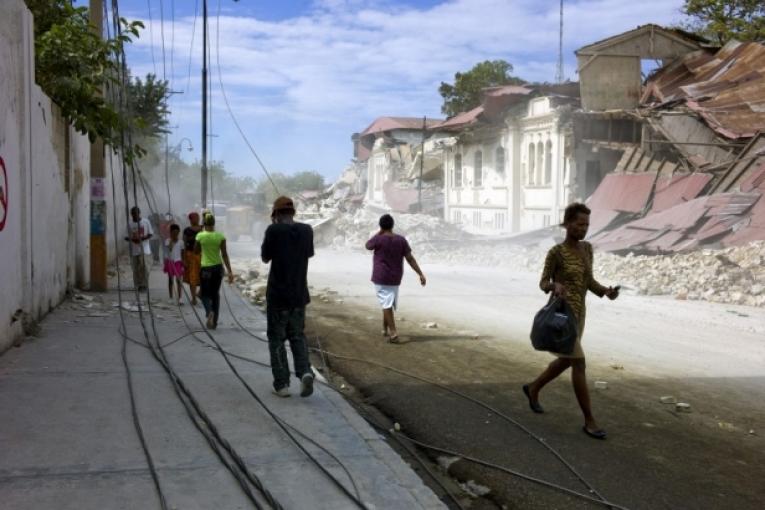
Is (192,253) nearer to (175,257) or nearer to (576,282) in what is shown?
(175,257)

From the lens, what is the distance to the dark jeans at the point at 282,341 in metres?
6.50

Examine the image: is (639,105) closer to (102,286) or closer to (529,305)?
(529,305)

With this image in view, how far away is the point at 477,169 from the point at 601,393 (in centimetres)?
3162

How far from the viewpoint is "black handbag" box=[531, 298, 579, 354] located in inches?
214

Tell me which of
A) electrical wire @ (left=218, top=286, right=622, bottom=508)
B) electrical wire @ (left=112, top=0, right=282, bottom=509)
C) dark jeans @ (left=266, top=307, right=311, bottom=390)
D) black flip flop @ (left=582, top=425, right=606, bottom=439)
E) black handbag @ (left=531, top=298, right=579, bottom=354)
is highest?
black handbag @ (left=531, top=298, right=579, bottom=354)

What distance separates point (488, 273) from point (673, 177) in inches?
252

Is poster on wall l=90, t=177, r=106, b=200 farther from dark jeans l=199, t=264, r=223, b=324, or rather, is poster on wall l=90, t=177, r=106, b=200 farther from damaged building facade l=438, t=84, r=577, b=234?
damaged building facade l=438, t=84, r=577, b=234

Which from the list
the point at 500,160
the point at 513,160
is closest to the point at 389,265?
the point at 513,160

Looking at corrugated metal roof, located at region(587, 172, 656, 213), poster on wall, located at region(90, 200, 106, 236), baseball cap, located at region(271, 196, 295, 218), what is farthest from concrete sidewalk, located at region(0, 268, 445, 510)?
corrugated metal roof, located at region(587, 172, 656, 213)

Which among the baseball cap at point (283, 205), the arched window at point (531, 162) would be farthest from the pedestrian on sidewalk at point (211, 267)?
the arched window at point (531, 162)

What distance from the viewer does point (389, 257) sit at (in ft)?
31.9

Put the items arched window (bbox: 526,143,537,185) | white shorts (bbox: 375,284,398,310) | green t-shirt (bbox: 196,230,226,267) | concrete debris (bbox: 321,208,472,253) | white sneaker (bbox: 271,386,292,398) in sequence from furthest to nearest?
arched window (bbox: 526,143,537,185) → concrete debris (bbox: 321,208,472,253) → green t-shirt (bbox: 196,230,226,267) → white shorts (bbox: 375,284,398,310) → white sneaker (bbox: 271,386,292,398)

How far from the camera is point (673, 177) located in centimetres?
2230

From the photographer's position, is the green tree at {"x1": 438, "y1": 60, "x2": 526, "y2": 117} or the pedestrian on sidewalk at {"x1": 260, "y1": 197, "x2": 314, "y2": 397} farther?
the green tree at {"x1": 438, "y1": 60, "x2": 526, "y2": 117}
